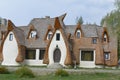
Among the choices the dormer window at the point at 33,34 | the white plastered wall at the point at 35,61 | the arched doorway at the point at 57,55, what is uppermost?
the dormer window at the point at 33,34

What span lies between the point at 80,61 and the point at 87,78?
22.7m

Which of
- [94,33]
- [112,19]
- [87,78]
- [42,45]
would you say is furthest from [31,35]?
[87,78]

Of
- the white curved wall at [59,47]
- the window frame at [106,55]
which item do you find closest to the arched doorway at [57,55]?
the white curved wall at [59,47]

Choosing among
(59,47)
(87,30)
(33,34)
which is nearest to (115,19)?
(87,30)

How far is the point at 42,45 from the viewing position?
177ft

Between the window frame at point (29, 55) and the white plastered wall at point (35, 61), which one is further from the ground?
the window frame at point (29, 55)

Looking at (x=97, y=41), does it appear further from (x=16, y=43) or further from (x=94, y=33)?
(x=16, y=43)

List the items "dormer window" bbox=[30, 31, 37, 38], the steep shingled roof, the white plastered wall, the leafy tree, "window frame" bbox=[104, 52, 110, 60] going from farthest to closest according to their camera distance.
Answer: "dormer window" bbox=[30, 31, 37, 38]
the white plastered wall
the steep shingled roof
"window frame" bbox=[104, 52, 110, 60]
the leafy tree

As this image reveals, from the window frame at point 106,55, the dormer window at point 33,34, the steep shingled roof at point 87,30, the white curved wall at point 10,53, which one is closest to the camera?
the white curved wall at point 10,53

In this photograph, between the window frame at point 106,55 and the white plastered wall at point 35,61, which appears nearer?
the window frame at point 106,55

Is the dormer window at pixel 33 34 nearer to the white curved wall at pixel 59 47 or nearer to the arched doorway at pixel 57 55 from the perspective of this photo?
the white curved wall at pixel 59 47

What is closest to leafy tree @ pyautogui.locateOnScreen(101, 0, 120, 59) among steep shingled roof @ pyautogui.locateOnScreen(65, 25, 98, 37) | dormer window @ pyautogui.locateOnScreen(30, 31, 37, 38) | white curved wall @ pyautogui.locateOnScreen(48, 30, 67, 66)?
steep shingled roof @ pyautogui.locateOnScreen(65, 25, 98, 37)

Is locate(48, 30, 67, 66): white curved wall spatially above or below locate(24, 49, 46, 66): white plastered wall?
above

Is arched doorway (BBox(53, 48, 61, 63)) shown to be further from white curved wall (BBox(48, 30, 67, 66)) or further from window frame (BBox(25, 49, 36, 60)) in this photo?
window frame (BBox(25, 49, 36, 60))
